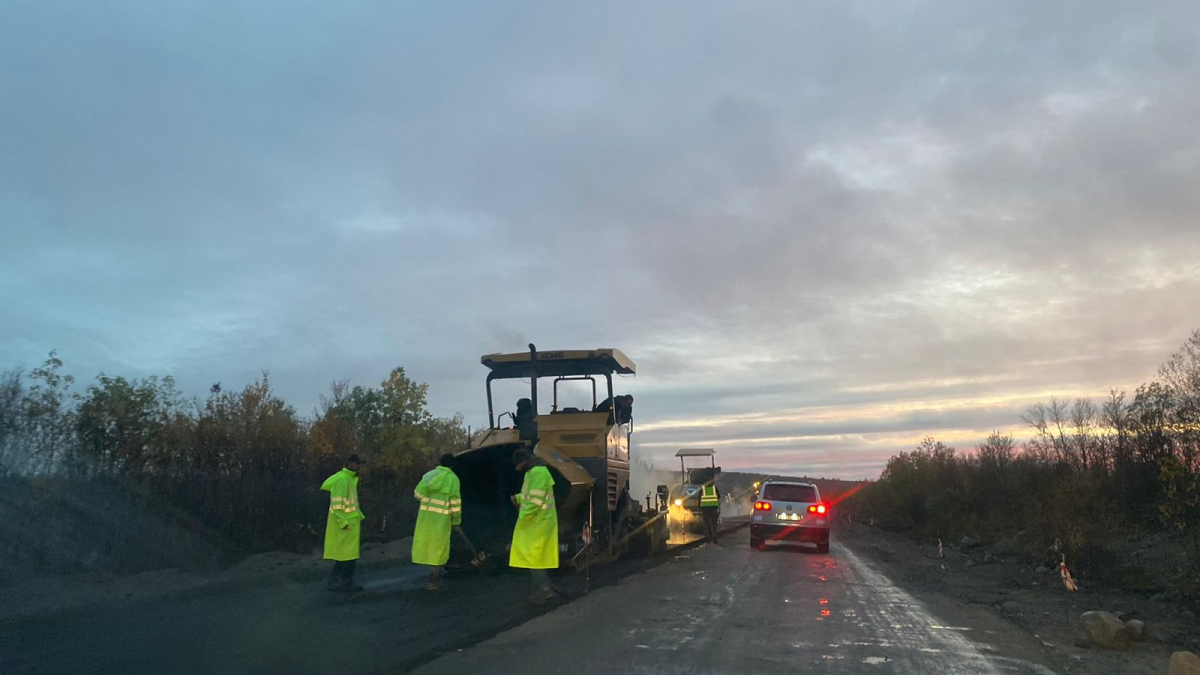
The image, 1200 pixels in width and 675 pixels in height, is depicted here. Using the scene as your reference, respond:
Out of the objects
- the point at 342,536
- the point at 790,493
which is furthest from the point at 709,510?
the point at 342,536

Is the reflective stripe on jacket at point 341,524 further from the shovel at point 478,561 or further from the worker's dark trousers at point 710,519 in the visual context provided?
the worker's dark trousers at point 710,519

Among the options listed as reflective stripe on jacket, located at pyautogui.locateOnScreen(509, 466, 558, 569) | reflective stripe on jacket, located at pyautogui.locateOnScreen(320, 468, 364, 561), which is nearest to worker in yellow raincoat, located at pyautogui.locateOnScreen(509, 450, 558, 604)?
reflective stripe on jacket, located at pyautogui.locateOnScreen(509, 466, 558, 569)

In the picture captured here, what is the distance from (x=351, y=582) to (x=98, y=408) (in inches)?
258

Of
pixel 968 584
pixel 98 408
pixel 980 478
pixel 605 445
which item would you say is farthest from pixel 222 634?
pixel 980 478

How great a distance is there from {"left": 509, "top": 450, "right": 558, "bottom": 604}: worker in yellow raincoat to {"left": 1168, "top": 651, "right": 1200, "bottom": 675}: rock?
663 cm

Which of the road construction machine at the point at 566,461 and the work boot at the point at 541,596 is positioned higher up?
the road construction machine at the point at 566,461

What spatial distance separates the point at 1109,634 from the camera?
8.89m

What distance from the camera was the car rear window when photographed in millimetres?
22125

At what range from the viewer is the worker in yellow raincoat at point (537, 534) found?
427 inches

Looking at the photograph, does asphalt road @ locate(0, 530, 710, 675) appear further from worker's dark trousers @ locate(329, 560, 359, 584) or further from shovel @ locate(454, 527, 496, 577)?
shovel @ locate(454, 527, 496, 577)

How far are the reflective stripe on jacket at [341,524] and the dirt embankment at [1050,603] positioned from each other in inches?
316

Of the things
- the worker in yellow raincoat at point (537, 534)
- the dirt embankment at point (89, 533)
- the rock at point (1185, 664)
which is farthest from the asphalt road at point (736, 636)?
the dirt embankment at point (89, 533)

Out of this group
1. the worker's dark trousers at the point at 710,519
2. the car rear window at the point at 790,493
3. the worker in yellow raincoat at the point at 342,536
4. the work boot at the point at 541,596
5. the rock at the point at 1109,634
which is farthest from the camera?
the worker's dark trousers at the point at 710,519

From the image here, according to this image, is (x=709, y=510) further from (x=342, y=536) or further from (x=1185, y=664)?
(x=1185, y=664)
